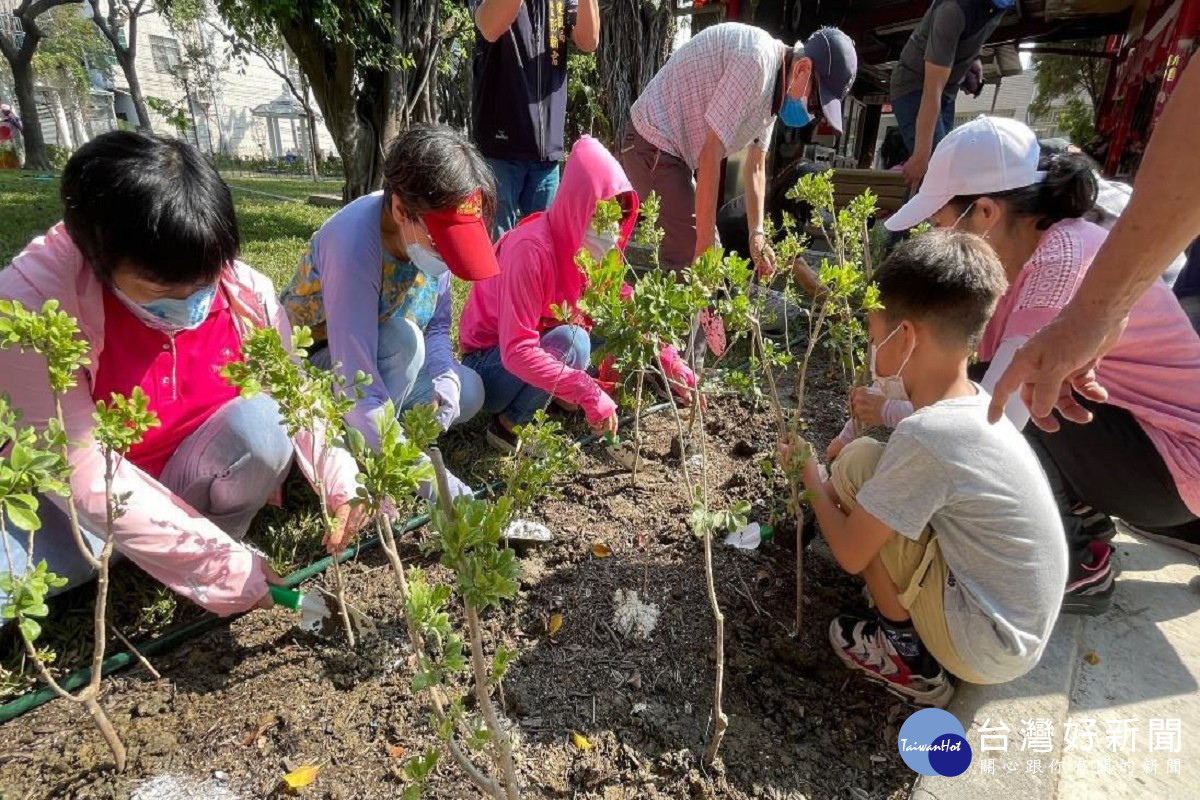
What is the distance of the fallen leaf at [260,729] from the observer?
1507 millimetres

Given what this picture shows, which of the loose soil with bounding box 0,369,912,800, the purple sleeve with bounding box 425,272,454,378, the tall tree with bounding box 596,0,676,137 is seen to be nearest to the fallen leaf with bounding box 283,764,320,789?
the loose soil with bounding box 0,369,912,800

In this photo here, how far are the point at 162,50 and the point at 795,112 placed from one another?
39.6m

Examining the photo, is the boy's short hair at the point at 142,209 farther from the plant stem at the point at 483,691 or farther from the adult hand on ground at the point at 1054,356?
the adult hand on ground at the point at 1054,356

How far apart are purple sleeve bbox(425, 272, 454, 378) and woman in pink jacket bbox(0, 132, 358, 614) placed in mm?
803

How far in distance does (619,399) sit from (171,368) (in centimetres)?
167

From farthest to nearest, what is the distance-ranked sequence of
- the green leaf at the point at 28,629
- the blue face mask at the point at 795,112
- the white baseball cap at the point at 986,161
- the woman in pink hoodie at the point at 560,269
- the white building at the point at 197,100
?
the white building at the point at 197,100
the blue face mask at the point at 795,112
the woman in pink hoodie at the point at 560,269
the white baseball cap at the point at 986,161
the green leaf at the point at 28,629

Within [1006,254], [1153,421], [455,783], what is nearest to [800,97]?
[1006,254]

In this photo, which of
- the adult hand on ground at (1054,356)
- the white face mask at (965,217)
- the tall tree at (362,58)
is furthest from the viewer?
the tall tree at (362,58)

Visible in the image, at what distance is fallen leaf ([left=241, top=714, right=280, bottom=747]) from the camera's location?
151 cm

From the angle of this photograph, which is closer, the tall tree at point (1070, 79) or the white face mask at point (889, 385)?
the white face mask at point (889, 385)

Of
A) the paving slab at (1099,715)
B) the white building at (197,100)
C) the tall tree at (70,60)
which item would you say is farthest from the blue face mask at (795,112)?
the tall tree at (70,60)

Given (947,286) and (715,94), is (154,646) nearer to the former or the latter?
(947,286)

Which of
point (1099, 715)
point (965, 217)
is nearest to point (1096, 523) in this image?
point (1099, 715)

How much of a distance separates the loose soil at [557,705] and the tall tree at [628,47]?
26.3 ft
